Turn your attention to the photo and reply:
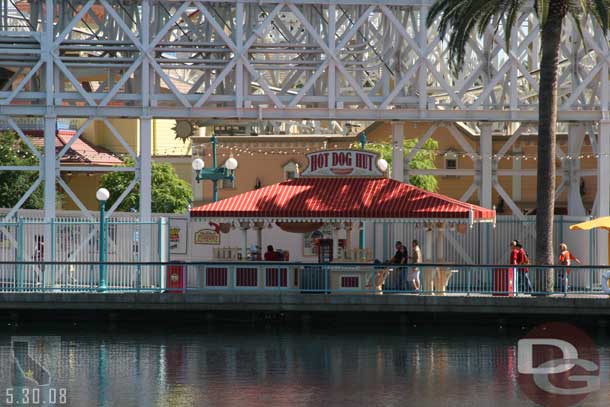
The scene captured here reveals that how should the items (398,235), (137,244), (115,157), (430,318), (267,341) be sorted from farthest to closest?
(115,157) < (398,235) < (137,244) < (430,318) < (267,341)

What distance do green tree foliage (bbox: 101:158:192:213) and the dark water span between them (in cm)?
3157

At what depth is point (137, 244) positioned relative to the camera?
43.6 meters

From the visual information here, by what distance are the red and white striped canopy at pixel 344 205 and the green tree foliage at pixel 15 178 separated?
96.1 ft

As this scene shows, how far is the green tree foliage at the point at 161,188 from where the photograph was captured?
7131 centimetres

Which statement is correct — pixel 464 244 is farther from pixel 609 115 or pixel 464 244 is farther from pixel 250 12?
pixel 250 12

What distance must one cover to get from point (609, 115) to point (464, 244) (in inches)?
259

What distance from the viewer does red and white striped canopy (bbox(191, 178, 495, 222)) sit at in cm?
4088

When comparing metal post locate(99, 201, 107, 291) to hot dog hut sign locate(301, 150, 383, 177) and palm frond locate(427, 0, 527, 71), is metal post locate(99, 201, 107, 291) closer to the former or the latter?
hot dog hut sign locate(301, 150, 383, 177)

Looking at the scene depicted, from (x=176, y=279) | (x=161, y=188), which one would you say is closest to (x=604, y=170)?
(x=176, y=279)

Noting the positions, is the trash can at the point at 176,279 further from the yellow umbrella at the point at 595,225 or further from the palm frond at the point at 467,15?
the yellow umbrella at the point at 595,225

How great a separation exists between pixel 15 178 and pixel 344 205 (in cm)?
3349

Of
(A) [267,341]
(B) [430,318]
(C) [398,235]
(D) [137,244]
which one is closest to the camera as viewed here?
(A) [267,341]

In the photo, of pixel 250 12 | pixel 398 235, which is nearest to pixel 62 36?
pixel 250 12

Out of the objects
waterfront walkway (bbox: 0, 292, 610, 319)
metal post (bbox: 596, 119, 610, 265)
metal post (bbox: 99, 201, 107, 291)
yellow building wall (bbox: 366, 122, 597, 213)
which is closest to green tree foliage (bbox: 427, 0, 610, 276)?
waterfront walkway (bbox: 0, 292, 610, 319)
